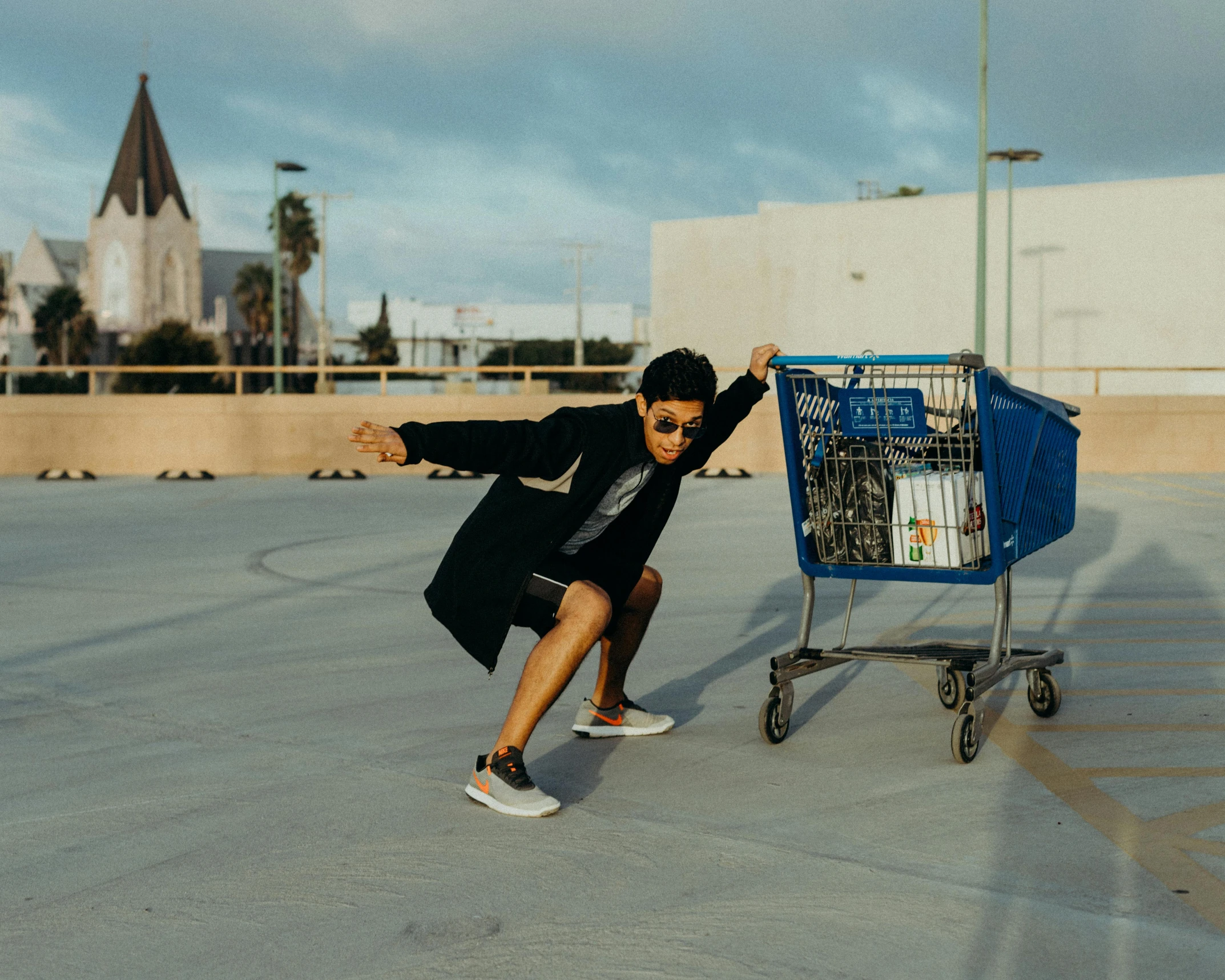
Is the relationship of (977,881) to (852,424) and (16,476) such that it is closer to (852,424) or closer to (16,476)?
(852,424)

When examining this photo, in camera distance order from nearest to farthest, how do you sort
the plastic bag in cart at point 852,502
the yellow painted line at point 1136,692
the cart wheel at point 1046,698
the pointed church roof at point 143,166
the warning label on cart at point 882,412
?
1. the warning label on cart at point 882,412
2. the plastic bag in cart at point 852,502
3. the cart wheel at point 1046,698
4. the yellow painted line at point 1136,692
5. the pointed church roof at point 143,166

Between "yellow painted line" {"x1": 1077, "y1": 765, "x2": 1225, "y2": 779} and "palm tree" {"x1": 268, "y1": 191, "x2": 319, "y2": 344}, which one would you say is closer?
"yellow painted line" {"x1": 1077, "y1": 765, "x2": 1225, "y2": 779}

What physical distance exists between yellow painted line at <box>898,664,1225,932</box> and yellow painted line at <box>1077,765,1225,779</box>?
54 mm

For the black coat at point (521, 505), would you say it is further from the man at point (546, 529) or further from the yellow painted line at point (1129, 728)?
the yellow painted line at point (1129, 728)

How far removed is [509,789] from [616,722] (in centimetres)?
108

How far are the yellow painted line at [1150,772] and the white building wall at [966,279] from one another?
3678 cm

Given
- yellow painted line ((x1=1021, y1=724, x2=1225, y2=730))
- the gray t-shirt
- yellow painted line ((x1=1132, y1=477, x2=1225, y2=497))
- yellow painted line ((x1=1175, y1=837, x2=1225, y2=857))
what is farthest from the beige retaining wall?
yellow painted line ((x1=1175, y1=837, x2=1225, y2=857))

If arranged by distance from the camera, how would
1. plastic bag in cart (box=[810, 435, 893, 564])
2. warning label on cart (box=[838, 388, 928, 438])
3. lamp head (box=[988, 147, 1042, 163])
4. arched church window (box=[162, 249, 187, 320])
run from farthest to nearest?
arched church window (box=[162, 249, 187, 320]), lamp head (box=[988, 147, 1042, 163]), plastic bag in cart (box=[810, 435, 893, 564]), warning label on cart (box=[838, 388, 928, 438])

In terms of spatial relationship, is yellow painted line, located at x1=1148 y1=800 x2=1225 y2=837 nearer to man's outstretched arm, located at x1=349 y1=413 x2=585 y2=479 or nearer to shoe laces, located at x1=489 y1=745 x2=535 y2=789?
shoe laces, located at x1=489 y1=745 x2=535 y2=789

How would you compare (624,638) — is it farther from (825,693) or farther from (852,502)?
(825,693)

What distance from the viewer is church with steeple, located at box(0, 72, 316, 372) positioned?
325ft

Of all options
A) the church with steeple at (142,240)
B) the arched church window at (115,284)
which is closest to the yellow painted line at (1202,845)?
the church with steeple at (142,240)

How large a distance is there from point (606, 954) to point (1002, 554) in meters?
2.46

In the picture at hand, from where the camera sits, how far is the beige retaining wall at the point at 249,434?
914 inches
